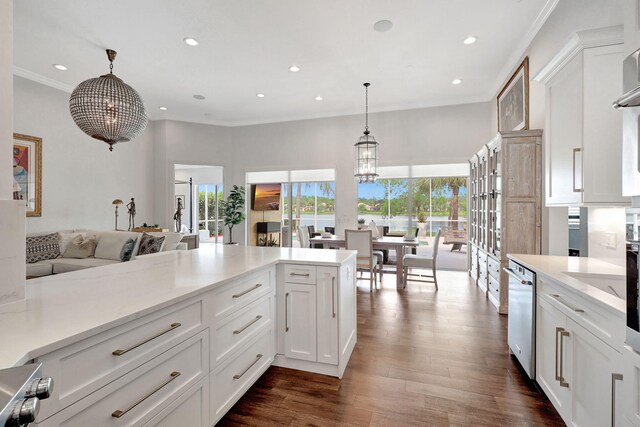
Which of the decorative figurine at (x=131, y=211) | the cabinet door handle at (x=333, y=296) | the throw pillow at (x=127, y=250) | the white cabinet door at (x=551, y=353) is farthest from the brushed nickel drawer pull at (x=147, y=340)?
the decorative figurine at (x=131, y=211)

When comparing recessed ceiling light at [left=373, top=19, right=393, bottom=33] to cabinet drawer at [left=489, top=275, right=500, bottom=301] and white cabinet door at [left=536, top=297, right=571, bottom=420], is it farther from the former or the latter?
cabinet drawer at [left=489, top=275, right=500, bottom=301]

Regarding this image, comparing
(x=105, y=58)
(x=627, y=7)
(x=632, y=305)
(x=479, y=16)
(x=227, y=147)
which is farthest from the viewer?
(x=227, y=147)

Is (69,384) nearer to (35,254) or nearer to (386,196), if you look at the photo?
(35,254)

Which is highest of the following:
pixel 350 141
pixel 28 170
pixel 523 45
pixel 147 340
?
pixel 523 45

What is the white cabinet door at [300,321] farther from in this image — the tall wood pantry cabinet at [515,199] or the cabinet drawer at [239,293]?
the tall wood pantry cabinet at [515,199]

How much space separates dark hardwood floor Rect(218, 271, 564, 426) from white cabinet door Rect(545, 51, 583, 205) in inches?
55.4

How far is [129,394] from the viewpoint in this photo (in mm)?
1118

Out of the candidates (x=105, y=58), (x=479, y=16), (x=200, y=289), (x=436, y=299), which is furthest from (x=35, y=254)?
(x=479, y=16)

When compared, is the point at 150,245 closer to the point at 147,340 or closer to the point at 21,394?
the point at 147,340

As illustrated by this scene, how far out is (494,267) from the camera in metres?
3.79

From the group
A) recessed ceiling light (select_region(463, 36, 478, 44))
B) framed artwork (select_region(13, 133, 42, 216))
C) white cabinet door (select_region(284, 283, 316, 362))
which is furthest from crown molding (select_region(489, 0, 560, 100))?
framed artwork (select_region(13, 133, 42, 216))

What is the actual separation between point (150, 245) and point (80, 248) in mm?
1412

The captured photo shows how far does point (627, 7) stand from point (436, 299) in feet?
11.7

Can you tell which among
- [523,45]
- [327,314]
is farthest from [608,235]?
[523,45]
